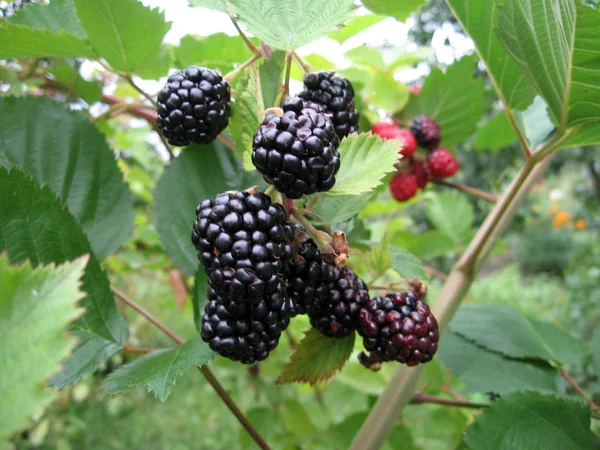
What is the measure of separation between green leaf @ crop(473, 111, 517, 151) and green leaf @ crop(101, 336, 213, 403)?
3.86 ft

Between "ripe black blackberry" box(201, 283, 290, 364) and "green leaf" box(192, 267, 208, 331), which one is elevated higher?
"ripe black blackberry" box(201, 283, 290, 364)

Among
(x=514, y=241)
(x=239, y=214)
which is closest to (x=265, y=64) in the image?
(x=239, y=214)

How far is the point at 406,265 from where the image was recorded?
29.5 inches

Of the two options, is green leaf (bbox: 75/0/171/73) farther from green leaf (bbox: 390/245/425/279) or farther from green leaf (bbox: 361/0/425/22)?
green leaf (bbox: 390/245/425/279)

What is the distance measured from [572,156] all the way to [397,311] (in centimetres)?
561

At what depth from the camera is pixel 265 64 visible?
62 cm

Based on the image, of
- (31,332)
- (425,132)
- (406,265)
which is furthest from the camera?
(425,132)

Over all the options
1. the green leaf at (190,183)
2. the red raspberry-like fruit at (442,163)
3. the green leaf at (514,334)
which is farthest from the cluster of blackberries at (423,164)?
the green leaf at (190,183)

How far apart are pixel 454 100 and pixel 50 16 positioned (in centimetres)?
96

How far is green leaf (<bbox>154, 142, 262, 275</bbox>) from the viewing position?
790 millimetres

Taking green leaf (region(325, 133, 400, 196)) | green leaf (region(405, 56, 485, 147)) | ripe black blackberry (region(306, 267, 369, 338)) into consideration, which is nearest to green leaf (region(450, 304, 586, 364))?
green leaf (region(405, 56, 485, 147))

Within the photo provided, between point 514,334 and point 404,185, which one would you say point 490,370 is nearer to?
point 514,334

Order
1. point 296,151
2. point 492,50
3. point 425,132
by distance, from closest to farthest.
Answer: point 296,151 → point 492,50 → point 425,132

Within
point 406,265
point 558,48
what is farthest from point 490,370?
point 558,48
